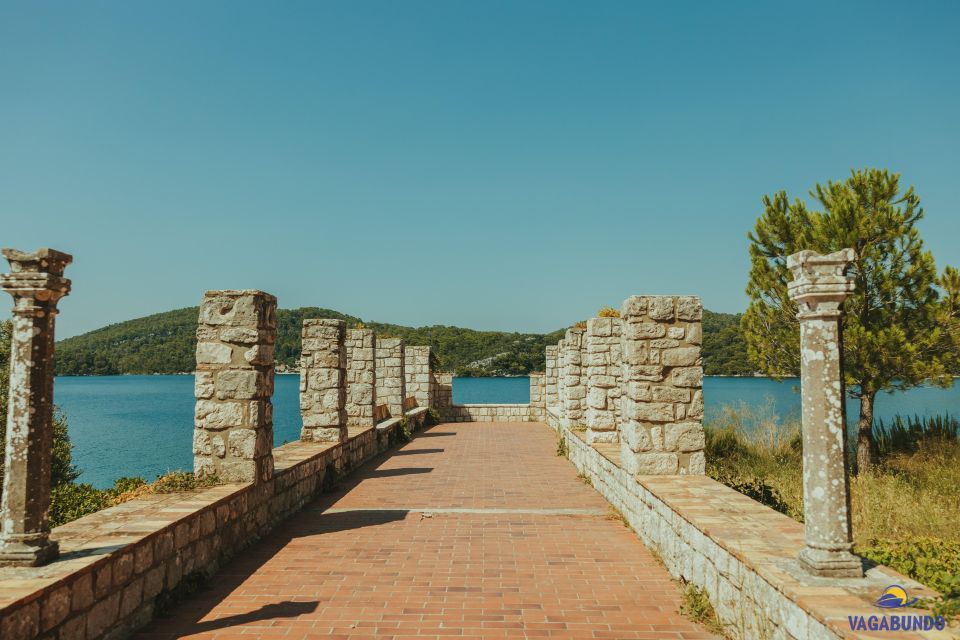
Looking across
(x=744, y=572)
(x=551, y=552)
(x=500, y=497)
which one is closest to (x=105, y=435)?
(x=500, y=497)

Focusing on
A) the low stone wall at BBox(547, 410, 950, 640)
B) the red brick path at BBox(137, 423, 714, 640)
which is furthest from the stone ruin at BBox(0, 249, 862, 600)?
the red brick path at BBox(137, 423, 714, 640)

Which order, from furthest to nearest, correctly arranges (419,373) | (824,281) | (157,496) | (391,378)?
(419,373)
(391,378)
(157,496)
(824,281)

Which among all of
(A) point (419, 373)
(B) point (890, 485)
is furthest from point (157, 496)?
(A) point (419, 373)

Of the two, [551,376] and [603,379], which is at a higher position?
[603,379]

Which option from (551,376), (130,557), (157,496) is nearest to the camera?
(130,557)

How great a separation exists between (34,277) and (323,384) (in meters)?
7.47

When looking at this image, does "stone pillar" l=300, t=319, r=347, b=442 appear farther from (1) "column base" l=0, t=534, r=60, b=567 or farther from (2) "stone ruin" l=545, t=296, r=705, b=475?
(1) "column base" l=0, t=534, r=60, b=567

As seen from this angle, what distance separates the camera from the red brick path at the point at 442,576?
4715 mm

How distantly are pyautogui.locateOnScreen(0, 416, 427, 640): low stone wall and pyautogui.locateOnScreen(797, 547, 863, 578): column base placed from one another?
4625 millimetres

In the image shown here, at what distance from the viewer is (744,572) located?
167 inches

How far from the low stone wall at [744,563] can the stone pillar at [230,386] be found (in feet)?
15.0

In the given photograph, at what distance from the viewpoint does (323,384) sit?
11570mm

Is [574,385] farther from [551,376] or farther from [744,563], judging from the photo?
[744,563]

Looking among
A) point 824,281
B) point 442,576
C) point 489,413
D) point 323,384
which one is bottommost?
point 489,413
